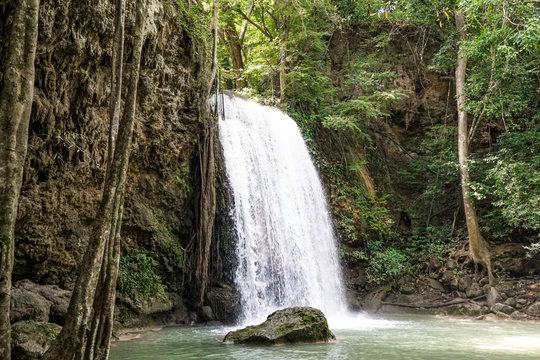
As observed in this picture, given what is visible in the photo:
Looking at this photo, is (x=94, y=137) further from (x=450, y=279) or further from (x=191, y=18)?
(x=450, y=279)

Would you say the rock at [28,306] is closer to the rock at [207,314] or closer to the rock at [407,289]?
the rock at [207,314]

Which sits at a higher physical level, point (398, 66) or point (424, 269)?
point (398, 66)

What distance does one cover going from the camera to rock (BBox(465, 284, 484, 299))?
492 inches

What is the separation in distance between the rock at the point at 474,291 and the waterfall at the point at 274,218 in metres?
3.40

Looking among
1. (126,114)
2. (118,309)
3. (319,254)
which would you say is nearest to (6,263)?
(126,114)

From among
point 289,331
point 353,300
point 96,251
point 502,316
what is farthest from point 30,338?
point 502,316

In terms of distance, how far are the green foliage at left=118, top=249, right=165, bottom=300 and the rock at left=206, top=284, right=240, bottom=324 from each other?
3.73ft

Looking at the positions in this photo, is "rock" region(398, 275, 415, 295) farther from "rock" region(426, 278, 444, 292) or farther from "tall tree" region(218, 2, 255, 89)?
"tall tree" region(218, 2, 255, 89)

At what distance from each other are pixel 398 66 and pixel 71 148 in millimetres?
14223

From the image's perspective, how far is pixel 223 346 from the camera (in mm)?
6875

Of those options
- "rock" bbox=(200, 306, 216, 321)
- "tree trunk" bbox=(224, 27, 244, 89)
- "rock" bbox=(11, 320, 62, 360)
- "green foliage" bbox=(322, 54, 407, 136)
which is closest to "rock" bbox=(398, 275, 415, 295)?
"green foliage" bbox=(322, 54, 407, 136)

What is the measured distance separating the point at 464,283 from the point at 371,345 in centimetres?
701

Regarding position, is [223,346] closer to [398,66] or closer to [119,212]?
[119,212]

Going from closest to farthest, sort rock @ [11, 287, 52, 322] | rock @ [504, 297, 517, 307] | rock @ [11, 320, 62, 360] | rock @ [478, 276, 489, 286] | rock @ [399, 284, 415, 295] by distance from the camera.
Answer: rock @ [11, 320, 62, 360] → rock @ [11, 287, 52, 322] → rock @ [504, 297, 517, 307] → rock @ [478, 276, 489, 286] → rock @ [399, 284, 415, 295]
